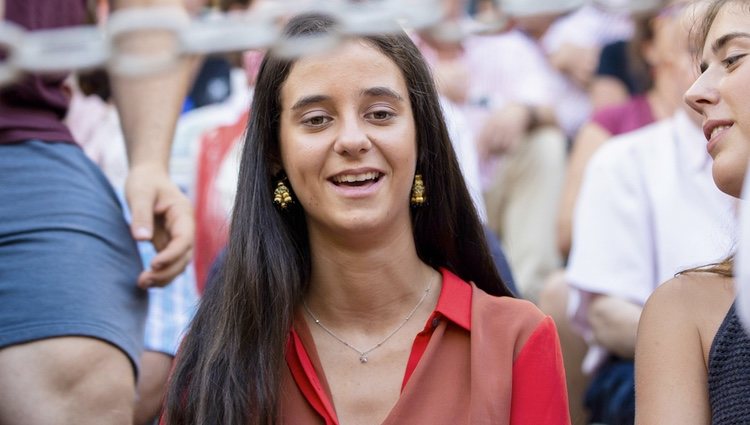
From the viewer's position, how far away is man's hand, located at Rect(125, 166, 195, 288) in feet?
10.1

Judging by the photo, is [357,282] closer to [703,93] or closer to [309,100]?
[309,100]

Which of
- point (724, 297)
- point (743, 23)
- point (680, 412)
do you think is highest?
point (743, 23)

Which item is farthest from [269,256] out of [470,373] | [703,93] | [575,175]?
[575,175]

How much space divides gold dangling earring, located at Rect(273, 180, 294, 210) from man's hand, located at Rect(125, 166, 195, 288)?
277mm

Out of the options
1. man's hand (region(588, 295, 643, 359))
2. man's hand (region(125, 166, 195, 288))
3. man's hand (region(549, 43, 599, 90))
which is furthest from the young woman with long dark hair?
man's hand (region(549, 43, 599, 90))

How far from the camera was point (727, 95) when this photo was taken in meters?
2.49

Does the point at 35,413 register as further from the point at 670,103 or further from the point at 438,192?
the point at 670,103

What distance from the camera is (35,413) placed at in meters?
2.77

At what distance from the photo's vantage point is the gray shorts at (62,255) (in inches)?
112

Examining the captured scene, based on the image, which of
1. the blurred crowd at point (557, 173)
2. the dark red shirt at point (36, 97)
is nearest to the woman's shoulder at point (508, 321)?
the blurred crowd at point (557, 173)

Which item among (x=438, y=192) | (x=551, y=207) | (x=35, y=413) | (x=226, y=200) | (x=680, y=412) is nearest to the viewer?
A: (x=680, y=412)

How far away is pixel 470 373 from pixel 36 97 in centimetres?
127

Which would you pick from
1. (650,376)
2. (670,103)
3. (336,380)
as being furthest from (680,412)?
(670,103)

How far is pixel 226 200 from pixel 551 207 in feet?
6.69
